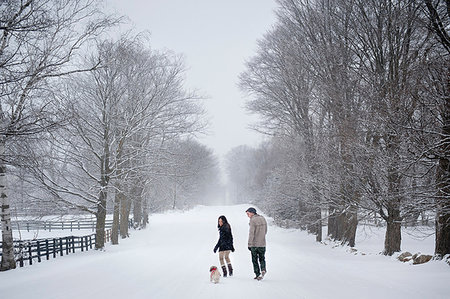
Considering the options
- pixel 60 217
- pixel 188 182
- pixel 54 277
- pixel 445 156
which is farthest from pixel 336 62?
pixel 188 182

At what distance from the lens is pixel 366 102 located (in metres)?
11.7

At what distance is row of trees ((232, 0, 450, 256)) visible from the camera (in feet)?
27.6

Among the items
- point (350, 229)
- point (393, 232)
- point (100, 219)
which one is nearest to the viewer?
point (393, 232)

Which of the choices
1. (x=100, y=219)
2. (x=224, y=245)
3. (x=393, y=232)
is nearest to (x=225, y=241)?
(x=224, y=245)

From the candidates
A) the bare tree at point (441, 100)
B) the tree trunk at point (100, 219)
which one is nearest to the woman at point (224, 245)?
the bare tree at point (441, 100)

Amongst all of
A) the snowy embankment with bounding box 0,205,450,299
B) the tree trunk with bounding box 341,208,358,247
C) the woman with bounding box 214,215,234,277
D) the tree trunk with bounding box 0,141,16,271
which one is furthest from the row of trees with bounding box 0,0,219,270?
the tree trunk with bounding box 341,208,358,247

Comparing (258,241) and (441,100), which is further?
(258,241)

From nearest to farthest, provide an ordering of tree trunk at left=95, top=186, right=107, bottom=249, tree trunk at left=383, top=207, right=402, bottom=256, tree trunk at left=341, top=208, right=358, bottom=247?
tree trunk at left=383, top=207, right=402, bottom=256 → tree trunk at left=341, top=208, right=358, bottom=247 → tree trunk at left=95, top=186, right=107, bottom=249

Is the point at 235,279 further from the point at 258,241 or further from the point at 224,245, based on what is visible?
the point at 258,241

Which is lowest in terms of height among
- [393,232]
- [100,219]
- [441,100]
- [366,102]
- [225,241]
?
[100,219]

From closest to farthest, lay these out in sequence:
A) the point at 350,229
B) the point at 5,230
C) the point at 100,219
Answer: the point at 5,230
the point at 350,229
the point at 100,219

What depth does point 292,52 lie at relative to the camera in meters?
16.7

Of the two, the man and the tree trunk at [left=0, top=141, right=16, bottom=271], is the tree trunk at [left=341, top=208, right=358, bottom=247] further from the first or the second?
the tree trunk at [left=0, top=141, right=16, bottom=271]

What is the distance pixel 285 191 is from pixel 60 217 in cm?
1304
